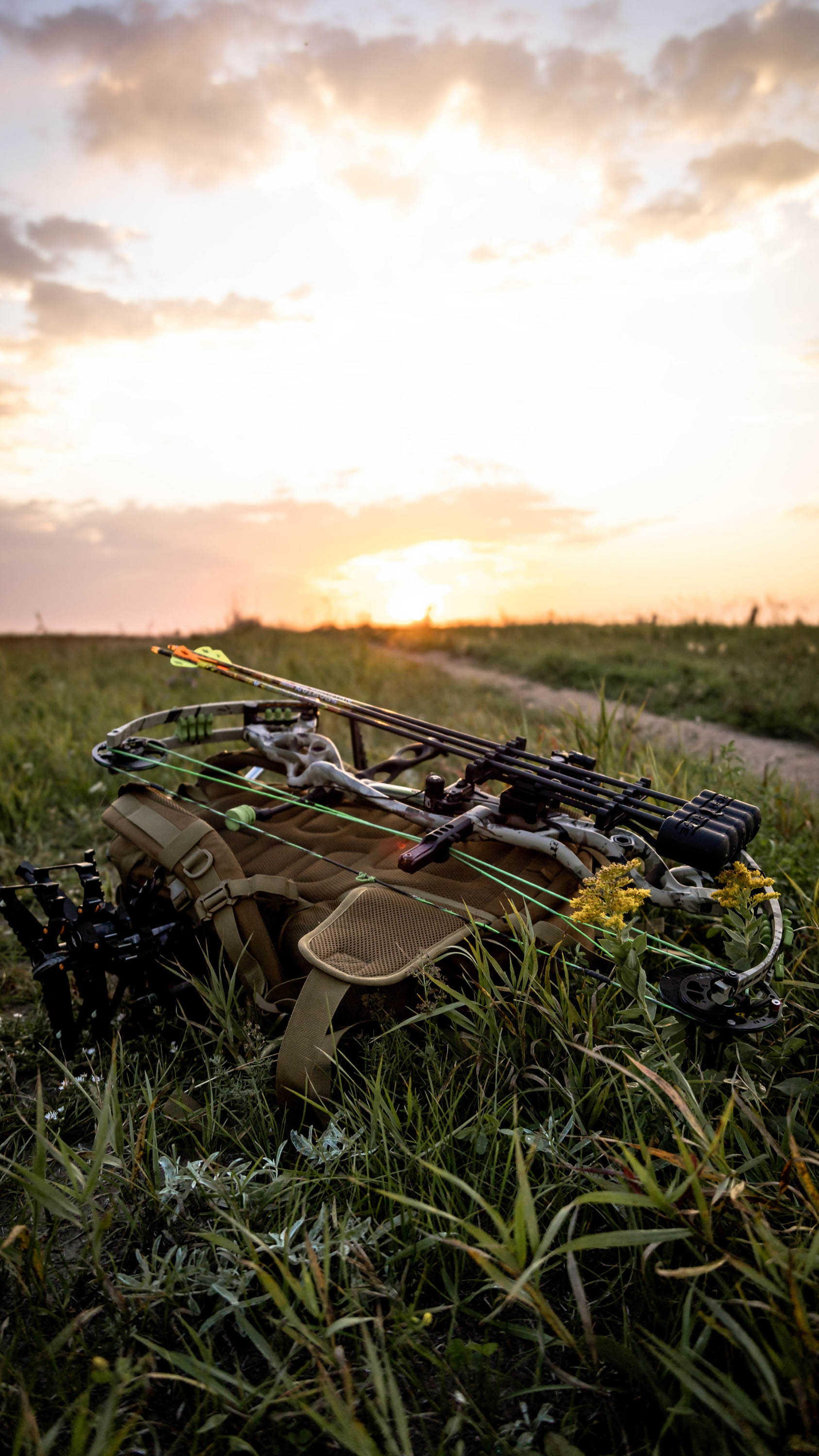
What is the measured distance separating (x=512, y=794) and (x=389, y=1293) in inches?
58.5

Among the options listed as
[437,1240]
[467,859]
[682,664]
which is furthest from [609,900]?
[682,664]

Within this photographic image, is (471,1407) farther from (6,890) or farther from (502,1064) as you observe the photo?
(6,890)

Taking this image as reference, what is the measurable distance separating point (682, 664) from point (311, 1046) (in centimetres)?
1075

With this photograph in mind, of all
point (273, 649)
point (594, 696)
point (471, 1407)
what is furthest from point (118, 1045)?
point (273, 649)

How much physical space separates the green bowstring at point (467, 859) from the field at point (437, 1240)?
21 centimetres

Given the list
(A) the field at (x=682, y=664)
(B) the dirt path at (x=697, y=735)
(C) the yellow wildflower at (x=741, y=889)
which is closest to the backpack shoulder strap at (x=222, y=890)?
(C) the yellow wildflower at (x=741, y=889)

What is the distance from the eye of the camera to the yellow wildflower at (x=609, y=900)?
6.84 ft

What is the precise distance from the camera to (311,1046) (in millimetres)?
2275

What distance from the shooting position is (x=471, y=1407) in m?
1.62

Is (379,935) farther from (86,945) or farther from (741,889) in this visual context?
(741,889)

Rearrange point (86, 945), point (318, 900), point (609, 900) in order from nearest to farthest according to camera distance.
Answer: point (609, 900) < point (86, 945) < point (318, 900)

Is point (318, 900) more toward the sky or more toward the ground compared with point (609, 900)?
more toward the ground

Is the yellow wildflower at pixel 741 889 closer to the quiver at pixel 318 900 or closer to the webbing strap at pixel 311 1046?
the quiver at pixel 318 900

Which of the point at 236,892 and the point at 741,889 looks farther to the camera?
the point at 236,892
